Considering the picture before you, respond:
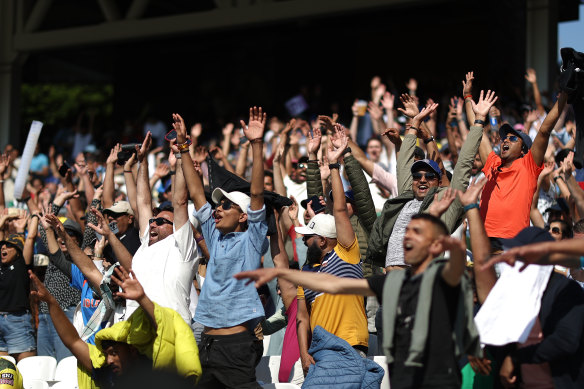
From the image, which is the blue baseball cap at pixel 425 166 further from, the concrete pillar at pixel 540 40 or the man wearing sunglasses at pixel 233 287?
the concrete pillar at pixel 540 40

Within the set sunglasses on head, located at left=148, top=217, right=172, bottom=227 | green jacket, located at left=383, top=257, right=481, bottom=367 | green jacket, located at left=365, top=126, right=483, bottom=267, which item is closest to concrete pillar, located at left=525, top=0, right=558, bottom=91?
green jacket, located at left=365, top=126, right=483, bottom=267

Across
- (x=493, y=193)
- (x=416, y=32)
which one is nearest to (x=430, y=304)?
(x=493, y=193)

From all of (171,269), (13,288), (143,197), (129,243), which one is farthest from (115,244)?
(13,288)

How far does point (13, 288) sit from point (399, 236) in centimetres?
419

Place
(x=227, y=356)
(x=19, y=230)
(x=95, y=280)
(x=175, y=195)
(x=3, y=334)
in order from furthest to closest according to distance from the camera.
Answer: (x=19, y=230) → (x=3, y=334) → (x=95, y=280) → (x=175, y=195) → (x=227, y=356)

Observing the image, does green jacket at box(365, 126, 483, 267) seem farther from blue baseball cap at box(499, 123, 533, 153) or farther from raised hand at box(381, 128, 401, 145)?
raised hand at box(381, 128, 401, 145)

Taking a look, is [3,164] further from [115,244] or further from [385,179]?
[385,179]

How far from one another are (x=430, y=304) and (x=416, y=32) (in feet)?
50.3

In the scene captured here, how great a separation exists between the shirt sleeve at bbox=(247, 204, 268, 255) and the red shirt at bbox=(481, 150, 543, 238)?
1693 millimetres

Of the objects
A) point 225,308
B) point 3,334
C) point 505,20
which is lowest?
point 3,334

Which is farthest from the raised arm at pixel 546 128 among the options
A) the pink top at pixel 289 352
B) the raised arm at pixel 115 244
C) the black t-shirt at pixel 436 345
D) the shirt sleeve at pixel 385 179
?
the raised arm at pixel 115 244

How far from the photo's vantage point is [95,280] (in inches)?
270

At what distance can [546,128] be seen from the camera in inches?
251

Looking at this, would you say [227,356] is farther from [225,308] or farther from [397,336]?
[397,336]
